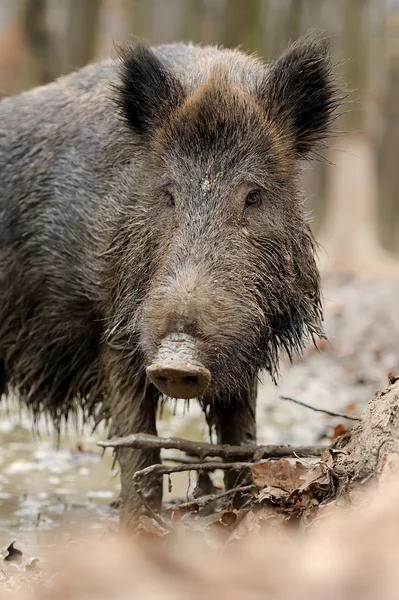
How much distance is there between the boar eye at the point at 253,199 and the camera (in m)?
5.56

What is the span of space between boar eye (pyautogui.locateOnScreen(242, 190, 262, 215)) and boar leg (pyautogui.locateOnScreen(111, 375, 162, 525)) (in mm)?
1182

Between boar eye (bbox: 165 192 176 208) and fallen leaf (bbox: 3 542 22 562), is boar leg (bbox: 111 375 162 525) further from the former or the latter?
boar eye (bbox: 165 192 176 208)

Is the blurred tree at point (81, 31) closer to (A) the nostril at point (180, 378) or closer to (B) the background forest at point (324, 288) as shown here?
(B) the background forest at point (324, 288)

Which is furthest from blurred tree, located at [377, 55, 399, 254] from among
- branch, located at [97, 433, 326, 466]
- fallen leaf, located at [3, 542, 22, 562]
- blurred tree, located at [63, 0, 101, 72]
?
fallen leaf, located at [3, 542, 22, 562]

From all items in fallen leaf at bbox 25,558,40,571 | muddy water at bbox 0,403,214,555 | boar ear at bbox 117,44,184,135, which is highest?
boar ear at bbox 117,44,184,135

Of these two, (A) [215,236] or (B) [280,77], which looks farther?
(B) [280,77]

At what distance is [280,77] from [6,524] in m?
3.00

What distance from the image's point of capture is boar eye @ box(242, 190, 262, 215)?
5.56 meters

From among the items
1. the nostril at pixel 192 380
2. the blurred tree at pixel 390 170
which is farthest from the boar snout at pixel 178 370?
the blurred tree at pixel 390 170

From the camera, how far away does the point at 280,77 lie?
591 centimetres

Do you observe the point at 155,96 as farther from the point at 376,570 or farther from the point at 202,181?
the point at 376,570

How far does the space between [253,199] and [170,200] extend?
1.42 ft

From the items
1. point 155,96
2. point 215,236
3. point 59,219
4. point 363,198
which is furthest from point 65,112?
Answer: point 363,198

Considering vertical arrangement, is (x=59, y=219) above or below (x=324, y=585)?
above
